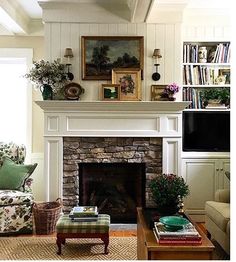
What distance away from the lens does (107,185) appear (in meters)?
4.79

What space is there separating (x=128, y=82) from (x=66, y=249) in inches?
82.8

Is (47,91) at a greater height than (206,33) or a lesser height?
lesser

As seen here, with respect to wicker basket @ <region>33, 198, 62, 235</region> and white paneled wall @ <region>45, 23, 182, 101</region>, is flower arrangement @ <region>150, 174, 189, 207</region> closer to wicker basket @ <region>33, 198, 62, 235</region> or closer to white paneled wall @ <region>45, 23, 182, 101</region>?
wicker basket @ <region>33, 198, 62, 235</region>

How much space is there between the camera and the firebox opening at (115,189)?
4.75 meters

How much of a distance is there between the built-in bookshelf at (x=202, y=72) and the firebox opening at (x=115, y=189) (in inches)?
46.4

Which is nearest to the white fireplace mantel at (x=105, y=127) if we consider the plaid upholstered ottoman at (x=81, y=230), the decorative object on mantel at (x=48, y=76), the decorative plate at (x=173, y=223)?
the decorative object on mantel at (x=48, y=76)

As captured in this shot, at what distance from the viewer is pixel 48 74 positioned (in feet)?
14.9

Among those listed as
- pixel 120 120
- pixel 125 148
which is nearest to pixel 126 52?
pixel 120 120

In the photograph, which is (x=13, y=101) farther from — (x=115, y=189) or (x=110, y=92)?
(x=115, y=189)

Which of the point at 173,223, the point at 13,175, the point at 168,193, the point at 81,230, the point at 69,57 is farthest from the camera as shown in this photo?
the point at 69,57

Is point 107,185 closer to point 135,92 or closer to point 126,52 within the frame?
point 135,92

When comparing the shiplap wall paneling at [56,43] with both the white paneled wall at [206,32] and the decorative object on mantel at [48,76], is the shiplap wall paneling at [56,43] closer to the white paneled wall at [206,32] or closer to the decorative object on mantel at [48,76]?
the decorative object on mantel at [48,76]

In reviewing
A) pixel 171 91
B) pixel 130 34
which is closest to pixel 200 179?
pixel 171 91
